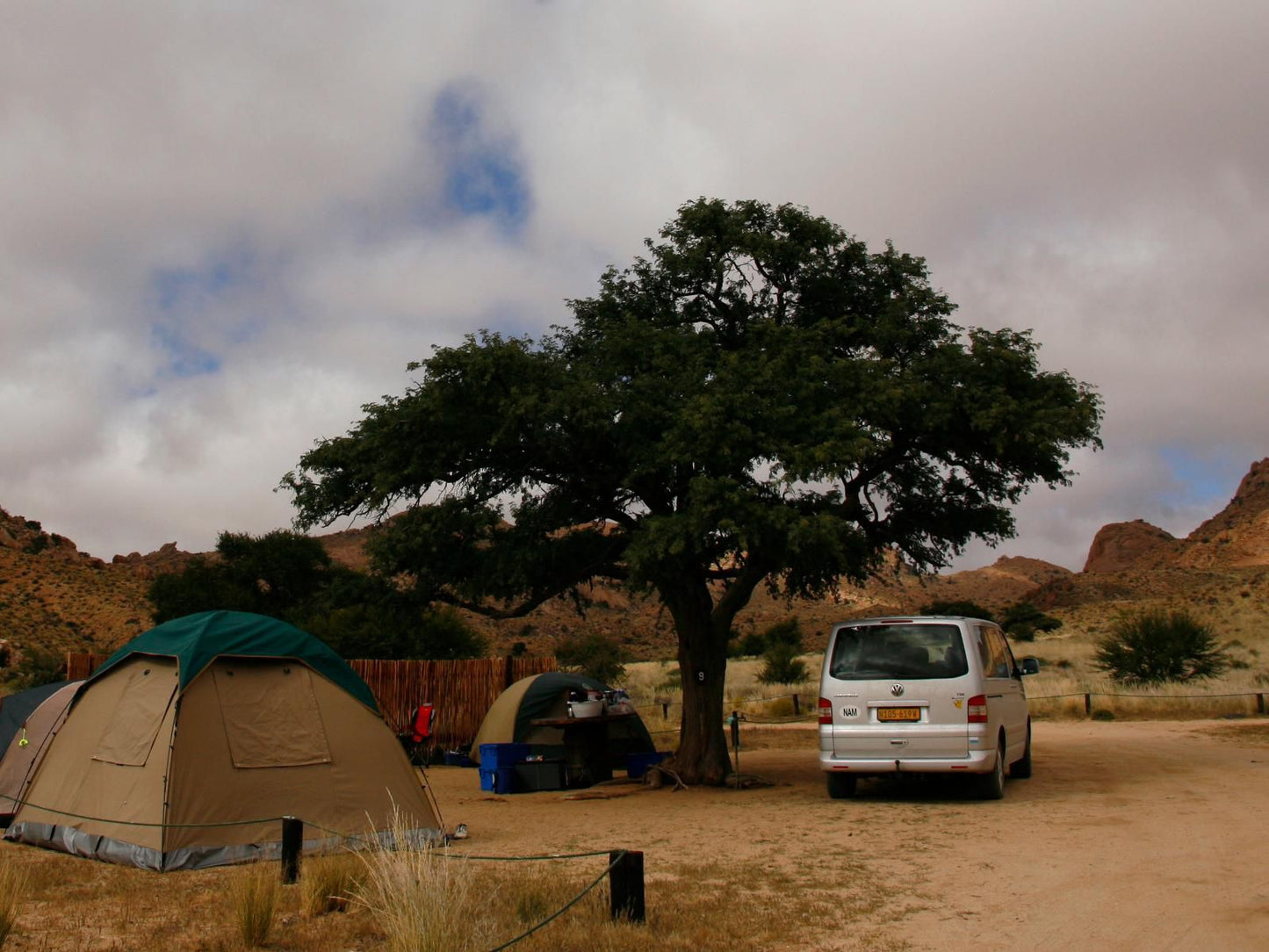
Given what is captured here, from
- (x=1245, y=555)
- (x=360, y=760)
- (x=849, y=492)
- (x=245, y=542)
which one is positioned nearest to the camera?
(x=360, y=760)

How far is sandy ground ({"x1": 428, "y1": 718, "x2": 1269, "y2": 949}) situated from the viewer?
6.78 meters

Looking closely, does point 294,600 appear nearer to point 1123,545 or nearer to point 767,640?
point 767,640

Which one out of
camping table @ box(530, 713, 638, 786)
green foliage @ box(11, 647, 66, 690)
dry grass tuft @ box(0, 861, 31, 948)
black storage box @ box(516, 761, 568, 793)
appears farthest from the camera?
green foliage @ box(11, 647, 66, 690)

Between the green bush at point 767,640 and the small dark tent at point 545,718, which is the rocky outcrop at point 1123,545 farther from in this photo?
the small dark tent at point 545,718

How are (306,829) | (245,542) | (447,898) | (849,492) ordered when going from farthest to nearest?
(245,542) → (849,492) → (306,829) → (447,898)

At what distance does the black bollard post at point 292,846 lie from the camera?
8.32 m

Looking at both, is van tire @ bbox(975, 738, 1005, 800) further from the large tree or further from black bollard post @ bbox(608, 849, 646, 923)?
black bollard post @ bbox(608, 849, 646, 923)

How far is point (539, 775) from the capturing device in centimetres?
1612

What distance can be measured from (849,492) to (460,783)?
784 cm

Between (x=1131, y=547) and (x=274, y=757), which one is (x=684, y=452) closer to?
(x=274, y=757)

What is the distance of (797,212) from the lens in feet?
53.0

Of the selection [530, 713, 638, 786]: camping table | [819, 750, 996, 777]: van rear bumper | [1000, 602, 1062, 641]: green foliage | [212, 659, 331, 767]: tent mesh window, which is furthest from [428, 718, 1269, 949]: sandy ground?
[1000, 602, 1062, 641]: green foliage

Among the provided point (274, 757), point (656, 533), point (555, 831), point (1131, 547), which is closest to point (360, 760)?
point (274, 757)

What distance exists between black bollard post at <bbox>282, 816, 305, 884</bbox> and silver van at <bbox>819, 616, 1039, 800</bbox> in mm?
6356
